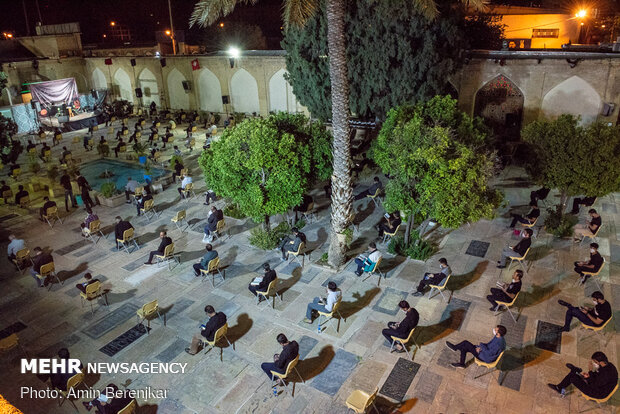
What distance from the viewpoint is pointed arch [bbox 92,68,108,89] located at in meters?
39.1

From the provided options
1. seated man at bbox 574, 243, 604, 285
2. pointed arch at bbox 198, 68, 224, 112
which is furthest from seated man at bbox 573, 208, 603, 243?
pointed arch at bbox 198, 68, 224, 112

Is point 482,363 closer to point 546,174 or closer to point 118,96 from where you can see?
point 546,174

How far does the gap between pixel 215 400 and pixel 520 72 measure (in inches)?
804

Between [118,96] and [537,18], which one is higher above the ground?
[537,18]

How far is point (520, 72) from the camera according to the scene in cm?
2158

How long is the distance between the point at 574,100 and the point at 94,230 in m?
21.5

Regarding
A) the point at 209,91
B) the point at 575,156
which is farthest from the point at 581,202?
the point at 209,91

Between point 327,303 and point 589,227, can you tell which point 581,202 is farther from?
point 327,303

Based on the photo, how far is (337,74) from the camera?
11.5m

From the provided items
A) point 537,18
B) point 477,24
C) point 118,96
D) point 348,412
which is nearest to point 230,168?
point 348,412

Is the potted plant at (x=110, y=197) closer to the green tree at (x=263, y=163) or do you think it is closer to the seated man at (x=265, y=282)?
the green tree at (x=263, y=163)

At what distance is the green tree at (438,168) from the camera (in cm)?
1116

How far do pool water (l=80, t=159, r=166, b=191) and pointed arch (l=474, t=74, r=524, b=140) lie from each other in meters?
16.6

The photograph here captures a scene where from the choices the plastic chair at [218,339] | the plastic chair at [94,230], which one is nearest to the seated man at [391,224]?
the plastic chair at [218,339]
